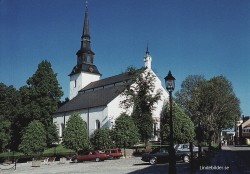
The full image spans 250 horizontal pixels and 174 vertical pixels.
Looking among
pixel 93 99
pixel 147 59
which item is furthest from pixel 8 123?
pixel 147 59

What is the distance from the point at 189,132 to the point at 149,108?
7549mm

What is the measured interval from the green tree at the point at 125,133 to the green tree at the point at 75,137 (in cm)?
442

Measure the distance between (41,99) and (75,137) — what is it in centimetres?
1475

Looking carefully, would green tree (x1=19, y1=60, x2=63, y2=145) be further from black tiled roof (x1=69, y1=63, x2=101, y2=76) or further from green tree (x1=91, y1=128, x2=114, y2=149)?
black tiled roof (x1=69, y1=63, x2=101, y2=76)

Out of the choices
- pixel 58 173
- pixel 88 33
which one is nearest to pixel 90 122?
pixel 88 33

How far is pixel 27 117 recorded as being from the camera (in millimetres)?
47531

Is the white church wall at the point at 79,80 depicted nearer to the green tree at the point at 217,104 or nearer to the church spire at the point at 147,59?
the church spire at the point at 147,59

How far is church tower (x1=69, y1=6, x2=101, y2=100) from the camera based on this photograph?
67.7 meters

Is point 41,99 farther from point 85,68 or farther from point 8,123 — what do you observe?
point 85,68

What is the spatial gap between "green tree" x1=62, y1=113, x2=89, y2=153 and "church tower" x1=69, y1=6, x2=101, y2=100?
1192 inches

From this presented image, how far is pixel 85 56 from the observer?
67438mm

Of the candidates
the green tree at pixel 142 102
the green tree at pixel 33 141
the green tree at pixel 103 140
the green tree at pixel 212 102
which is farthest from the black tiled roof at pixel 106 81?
the green tree at pixel 33 141

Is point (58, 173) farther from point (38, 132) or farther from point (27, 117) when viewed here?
→ point (27, 117)

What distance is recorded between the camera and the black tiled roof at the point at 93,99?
52869 millimetres
